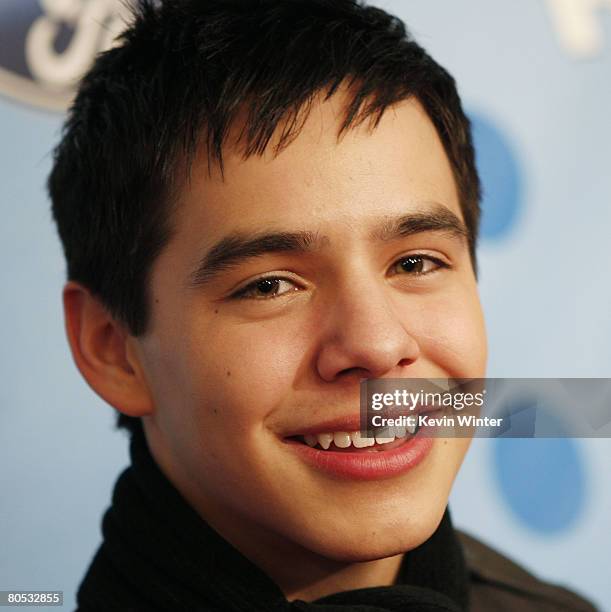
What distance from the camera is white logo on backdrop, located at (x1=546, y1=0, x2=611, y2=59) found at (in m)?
1.55

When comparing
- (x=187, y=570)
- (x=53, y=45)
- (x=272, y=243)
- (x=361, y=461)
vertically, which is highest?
(x=53, y=45)

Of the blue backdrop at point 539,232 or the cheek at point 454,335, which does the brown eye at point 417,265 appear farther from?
the blue backdrop at point 539,232

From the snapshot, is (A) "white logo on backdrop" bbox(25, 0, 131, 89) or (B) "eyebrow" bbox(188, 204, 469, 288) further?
(A) "white logo on backdrop" bbox(25, 0, 131, 89)

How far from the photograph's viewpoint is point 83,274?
1.03 meters

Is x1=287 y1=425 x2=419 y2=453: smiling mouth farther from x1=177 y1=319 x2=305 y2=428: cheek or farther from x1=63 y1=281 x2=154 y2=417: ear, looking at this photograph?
x1=63 y1=281 x2=154 y2=417: ear

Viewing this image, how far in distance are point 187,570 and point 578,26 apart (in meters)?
1.19

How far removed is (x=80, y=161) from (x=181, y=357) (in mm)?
295

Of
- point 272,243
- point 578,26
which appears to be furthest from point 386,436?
point 578,26

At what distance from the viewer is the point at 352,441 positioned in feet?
2.80

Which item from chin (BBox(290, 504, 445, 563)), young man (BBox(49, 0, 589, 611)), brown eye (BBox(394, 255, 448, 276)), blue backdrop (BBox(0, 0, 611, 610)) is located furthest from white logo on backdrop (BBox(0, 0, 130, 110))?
chin (BBox(290, 504, 445, 563))

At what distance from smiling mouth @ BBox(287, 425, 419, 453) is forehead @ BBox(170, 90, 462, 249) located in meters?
0.20

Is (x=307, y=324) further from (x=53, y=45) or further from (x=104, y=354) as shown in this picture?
(x=53, y=45)

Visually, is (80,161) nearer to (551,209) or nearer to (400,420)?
(400,420)

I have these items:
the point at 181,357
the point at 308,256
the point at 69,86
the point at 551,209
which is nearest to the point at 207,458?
the point at 181,357
